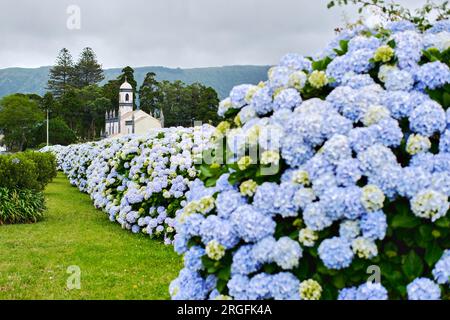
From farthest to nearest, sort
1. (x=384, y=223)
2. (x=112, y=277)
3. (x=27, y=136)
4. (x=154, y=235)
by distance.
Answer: (x=27, y=136)
(x=154, y=235)
(x=112, y=277)
(x=384, y=223)

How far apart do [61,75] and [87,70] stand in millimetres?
5860

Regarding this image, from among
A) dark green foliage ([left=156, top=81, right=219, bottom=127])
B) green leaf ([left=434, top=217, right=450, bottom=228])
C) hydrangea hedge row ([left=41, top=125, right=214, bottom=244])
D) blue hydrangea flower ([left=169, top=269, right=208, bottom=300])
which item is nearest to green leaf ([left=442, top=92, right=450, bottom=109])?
green leaf ([left=434, top=217, right=450, bottom=228])

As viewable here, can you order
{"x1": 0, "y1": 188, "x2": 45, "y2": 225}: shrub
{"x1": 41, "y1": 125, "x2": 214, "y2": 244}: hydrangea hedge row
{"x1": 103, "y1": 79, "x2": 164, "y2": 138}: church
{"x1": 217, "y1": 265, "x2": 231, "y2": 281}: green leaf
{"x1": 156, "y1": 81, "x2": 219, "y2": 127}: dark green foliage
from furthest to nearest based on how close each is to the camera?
{"x1": 156, "y1": 81, "x2": 219, "y2": 127}: dark green foliage
{"x1": 103, "y1": 79, "x2": 164, "y2": 138}: church
{"x1": 0, "y1": 188, "x2": 45, "y2": 225}: shrub
{"x1": 41, "y1": 125, "x2": 214, "y2": 244}: hydrangea hedge row
{"x1": 217, "y1": 265, "x2": 231, "y2": 281}: green leaf

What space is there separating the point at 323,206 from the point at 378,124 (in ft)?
2.02

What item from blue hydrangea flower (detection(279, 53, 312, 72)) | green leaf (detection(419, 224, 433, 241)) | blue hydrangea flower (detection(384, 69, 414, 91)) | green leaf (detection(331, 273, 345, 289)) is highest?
blue hydrangea flower (detection(279, 53, 312, 72))

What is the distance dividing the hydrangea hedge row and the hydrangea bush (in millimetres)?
4660

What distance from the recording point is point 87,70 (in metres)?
114

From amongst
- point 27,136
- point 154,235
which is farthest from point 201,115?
point 154,235

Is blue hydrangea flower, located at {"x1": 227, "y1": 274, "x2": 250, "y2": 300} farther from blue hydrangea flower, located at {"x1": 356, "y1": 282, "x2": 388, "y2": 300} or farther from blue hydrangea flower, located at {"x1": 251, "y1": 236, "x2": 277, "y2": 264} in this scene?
blue hydrangea flower, located at {"x1": 356, "y1": 282, "x2": 388, "y2": 300}

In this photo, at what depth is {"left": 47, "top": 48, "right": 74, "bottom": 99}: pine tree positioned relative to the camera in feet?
356

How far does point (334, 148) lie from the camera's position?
3191 mm

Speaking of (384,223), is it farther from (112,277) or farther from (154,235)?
(154,235)
